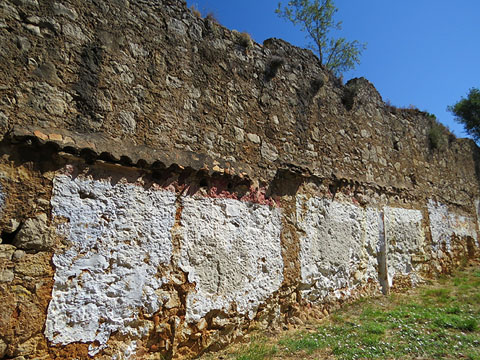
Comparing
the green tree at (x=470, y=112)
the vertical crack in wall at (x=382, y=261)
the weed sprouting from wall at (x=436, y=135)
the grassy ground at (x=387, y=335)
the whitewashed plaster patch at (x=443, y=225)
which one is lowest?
the grassy ground at (x=387, y=335)

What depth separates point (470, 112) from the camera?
42.7 ft

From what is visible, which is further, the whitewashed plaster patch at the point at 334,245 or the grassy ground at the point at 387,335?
the whitewashed plaster patch at the point at 334,245

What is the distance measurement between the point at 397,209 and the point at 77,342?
574cm

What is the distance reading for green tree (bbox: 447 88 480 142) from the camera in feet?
42.2

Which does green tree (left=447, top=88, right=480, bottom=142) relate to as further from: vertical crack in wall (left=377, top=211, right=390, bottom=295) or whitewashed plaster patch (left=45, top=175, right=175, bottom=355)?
whitewashed plaster patch (left=45, top=175, right=175, bottom=355)

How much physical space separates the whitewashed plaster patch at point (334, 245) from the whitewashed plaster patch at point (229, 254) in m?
0.52

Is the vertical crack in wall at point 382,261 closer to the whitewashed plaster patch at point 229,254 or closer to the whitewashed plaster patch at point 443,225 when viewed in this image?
the whitewashed plaster patch at point 443,225

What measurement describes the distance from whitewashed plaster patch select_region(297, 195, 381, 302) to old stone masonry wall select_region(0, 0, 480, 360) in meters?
0.03

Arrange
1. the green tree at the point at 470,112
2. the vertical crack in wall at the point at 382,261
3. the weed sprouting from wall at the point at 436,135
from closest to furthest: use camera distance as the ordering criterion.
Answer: the vertical crack in wall at the point at 382,261
the weed sprouting from wall at the point at 436,135
the green tree at the point at 470,112

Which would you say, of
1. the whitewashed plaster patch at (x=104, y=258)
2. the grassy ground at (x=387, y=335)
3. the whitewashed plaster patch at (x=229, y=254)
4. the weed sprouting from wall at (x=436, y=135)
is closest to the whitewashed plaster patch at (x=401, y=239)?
the grassy ground at (x=387, y=335)

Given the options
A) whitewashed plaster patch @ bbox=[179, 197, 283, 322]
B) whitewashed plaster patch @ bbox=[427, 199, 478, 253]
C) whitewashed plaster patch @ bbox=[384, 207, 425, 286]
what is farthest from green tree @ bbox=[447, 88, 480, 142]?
whitewashed plaster patch @ bbox=[179, 197, 283, 322]

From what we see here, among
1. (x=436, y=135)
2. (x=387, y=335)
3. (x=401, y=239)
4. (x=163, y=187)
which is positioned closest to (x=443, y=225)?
(x=436, y=135)

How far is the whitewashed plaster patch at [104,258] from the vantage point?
9.03 ft

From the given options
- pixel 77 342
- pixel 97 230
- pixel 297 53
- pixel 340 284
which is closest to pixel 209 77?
pixel 297 53
